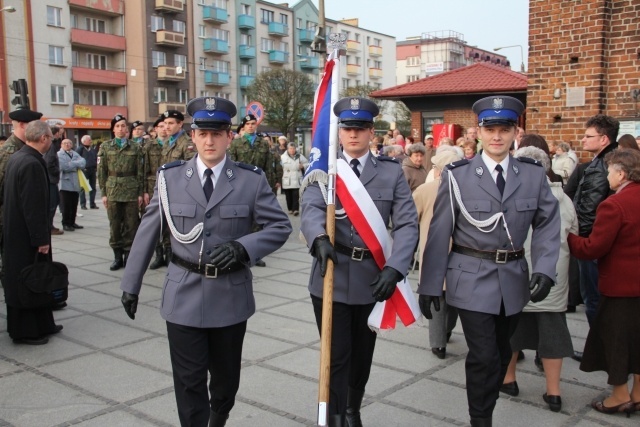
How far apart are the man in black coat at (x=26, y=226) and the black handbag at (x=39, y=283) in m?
0.06

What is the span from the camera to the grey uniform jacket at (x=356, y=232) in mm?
3688

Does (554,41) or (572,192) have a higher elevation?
(554,41)

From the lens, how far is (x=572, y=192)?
20.7ft

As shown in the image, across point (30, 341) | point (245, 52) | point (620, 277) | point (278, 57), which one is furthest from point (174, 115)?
point (278, 57)

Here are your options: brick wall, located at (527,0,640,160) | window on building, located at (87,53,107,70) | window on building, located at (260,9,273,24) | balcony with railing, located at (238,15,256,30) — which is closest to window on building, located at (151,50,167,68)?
window on building, located at (87,53,107,70)

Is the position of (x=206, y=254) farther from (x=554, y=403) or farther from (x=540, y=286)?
(x=554, y=403)

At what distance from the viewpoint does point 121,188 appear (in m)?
9.05

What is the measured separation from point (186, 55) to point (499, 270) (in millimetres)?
52290

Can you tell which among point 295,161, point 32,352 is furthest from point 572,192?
→ point 295,161

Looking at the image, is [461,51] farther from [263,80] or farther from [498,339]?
[498,339]

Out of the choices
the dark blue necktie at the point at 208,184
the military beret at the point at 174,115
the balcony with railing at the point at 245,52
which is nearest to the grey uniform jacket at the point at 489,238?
the dark blue necktie at the point at 208,184

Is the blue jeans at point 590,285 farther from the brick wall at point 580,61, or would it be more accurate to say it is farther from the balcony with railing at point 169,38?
the balcony with railing at point 169,38

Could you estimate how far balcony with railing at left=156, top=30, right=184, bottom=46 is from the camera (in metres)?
49.2

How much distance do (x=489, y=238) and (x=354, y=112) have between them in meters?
1.08
